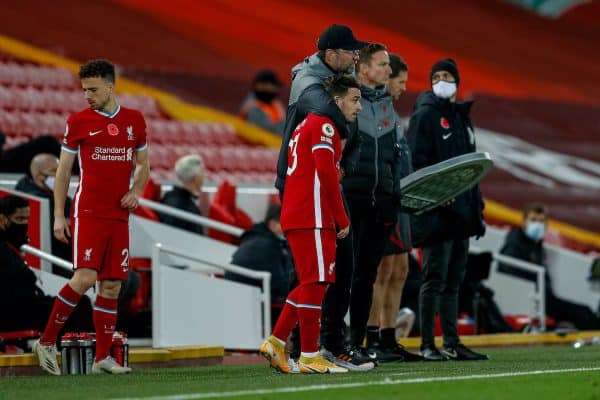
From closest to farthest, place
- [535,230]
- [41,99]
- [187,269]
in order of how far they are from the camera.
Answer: [187,269]
[535,230]
[41,99]

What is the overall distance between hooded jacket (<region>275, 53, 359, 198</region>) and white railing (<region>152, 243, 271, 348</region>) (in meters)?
2.67

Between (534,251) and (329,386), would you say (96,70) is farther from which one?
(534,251)

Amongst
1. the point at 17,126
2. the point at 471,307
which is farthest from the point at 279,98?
the point at 471,307

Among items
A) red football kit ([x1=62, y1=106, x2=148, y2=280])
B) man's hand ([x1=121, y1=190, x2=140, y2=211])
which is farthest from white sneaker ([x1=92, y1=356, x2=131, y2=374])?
man's hand ([x1=121, y1=190, x2=140, y2=211])

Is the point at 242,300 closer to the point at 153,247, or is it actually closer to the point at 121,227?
the point at 153,247

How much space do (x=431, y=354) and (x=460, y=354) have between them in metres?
0.20

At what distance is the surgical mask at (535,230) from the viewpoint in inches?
564

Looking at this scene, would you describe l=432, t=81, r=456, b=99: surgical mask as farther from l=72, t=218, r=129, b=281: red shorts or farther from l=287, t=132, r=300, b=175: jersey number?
l=72, t=218, r=129, b=281: red shorts

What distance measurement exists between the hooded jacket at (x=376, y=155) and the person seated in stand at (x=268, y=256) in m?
3.04

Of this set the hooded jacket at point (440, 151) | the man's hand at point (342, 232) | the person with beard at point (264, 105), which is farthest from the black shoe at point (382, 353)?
the person with beard at point (264, 105)

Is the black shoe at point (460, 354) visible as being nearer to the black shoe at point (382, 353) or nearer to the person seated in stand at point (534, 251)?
the black shoe at point (382, 353)

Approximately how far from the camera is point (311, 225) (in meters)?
7.44

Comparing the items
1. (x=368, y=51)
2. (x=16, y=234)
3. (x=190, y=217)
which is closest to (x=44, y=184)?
(x=16, y=234)

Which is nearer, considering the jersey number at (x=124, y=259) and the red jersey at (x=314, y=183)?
the red jersey at (x=314, y=183)
